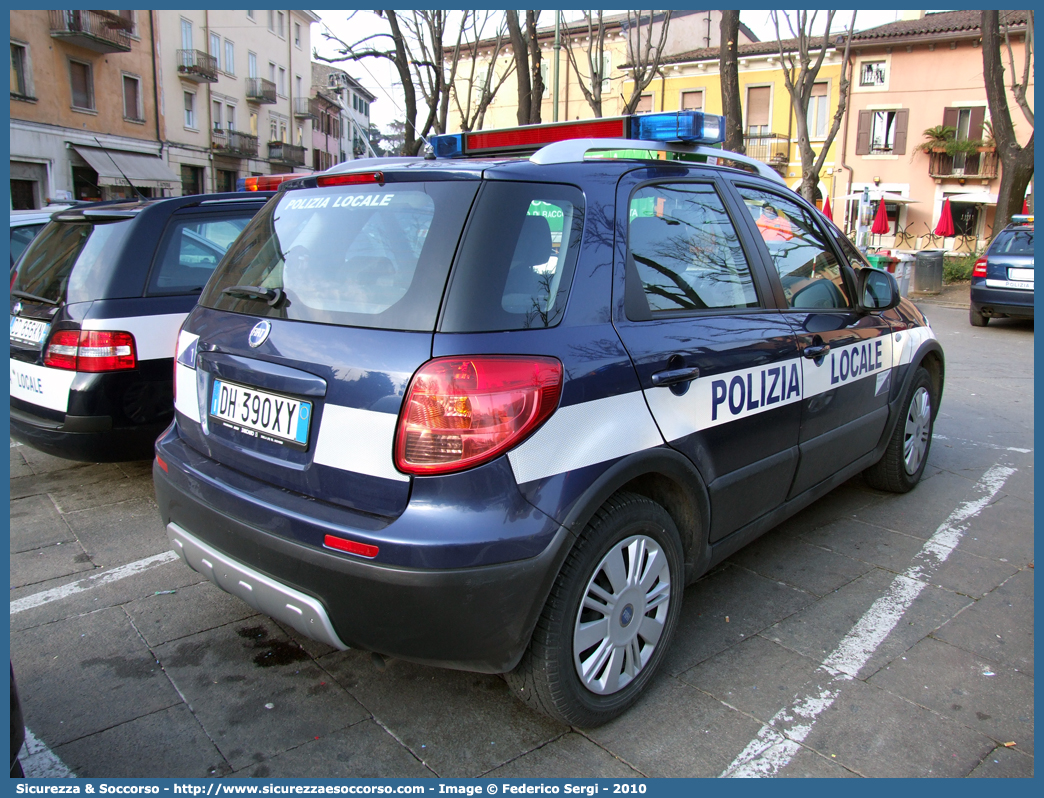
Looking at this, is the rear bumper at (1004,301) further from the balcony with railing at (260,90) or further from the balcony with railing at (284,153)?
the balcony with railing at (284,153)

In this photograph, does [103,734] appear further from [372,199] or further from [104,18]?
[104,18]

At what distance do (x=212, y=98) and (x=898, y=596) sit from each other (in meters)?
40.7

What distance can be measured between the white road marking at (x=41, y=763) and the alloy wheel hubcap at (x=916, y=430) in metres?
4.27

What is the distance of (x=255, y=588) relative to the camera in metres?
2.33

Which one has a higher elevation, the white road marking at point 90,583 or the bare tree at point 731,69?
the bare tree at point 731,69

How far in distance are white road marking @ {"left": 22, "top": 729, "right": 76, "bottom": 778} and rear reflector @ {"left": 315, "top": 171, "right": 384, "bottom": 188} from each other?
6.43ft

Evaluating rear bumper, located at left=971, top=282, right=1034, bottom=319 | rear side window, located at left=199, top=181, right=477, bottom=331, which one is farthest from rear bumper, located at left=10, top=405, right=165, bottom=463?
rear bumper, located at left=971, top=282, right=1034, bottom=319

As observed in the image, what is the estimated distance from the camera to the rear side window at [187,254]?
4.35 m

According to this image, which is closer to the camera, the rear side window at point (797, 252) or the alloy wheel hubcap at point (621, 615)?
the alloy wheel hubcap at point (621, 615)

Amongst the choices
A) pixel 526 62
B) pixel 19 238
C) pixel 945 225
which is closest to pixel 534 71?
pixel 526 62

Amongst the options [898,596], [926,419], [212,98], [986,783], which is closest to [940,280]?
[926,419]

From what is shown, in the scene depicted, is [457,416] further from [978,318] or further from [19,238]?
[978,318]

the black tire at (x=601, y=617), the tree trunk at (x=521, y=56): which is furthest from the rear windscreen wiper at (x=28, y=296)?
the tree trunk at (x=521, y=56)

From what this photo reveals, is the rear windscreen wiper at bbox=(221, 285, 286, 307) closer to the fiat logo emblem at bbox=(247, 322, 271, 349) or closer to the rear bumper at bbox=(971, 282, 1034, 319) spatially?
the fiat logo emblem at bbox=(247, 322, 271, 349)
